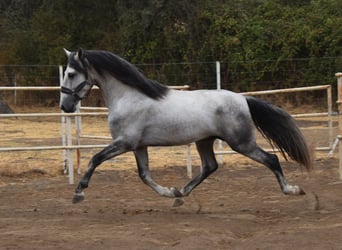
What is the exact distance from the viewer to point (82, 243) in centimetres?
566

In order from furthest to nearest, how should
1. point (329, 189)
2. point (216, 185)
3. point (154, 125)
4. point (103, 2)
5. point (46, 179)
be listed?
point (103, 2), point (46, 179), point (216, 185), point (329, 189), point (154, 125)

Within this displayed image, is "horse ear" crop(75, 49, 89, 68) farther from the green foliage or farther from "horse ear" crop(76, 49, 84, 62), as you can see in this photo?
the green foliage

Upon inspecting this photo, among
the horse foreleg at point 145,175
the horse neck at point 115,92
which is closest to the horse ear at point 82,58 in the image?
the horse neck at point 115,92

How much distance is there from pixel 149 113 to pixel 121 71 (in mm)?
572

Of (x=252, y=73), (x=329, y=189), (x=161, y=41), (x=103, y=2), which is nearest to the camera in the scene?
(x=329, y=189)

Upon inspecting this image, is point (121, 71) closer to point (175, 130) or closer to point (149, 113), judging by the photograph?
point (149, 113)

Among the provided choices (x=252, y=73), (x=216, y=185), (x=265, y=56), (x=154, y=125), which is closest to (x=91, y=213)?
(x=154, y=125)

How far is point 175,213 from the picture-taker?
7.45 meters

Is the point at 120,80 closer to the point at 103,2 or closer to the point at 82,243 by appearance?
the point at 82,243

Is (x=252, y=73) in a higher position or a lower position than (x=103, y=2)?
lower

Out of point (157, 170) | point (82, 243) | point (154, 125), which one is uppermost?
point (154, 125)

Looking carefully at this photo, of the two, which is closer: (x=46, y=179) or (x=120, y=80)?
(x=120, y=80)

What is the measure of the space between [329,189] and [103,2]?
60.3 ft

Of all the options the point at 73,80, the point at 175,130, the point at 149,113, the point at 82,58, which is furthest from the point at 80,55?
the point at 175,130
